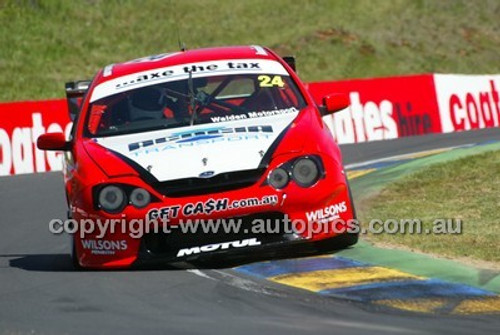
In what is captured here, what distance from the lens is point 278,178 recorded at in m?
7.78

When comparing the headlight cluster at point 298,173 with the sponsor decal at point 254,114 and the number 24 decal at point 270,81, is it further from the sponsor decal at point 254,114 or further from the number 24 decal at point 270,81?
the number 24 decal at point 270,81

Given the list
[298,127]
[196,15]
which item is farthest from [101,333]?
[196,15]

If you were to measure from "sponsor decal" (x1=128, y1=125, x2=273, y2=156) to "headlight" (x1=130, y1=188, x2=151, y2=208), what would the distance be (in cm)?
33

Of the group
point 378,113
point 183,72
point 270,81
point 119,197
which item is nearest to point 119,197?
point 119,197

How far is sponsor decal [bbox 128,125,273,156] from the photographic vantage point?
316 inches

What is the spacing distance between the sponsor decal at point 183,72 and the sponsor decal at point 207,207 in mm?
1660

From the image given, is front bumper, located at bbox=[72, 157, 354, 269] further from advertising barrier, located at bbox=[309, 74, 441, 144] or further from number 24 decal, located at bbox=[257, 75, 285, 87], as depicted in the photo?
advertising barrier, located at bbox=[309, 74, 441, 144]

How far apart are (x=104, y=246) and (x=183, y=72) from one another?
1770 mm

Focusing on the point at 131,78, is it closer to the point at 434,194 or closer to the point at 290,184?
the point at 290,184

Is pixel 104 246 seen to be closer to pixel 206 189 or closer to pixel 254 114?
pixel 206 189

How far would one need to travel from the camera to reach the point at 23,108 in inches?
722

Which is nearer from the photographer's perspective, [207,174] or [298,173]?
[207,174]

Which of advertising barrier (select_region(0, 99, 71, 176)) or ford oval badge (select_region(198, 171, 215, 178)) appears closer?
ford oval badge (select_region(198, 171, 215, 178))

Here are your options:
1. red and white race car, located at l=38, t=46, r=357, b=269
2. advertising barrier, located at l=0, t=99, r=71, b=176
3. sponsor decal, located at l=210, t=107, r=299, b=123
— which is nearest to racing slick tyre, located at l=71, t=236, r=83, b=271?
red and white race car, located at l=38, t=46, r=357, b=269
